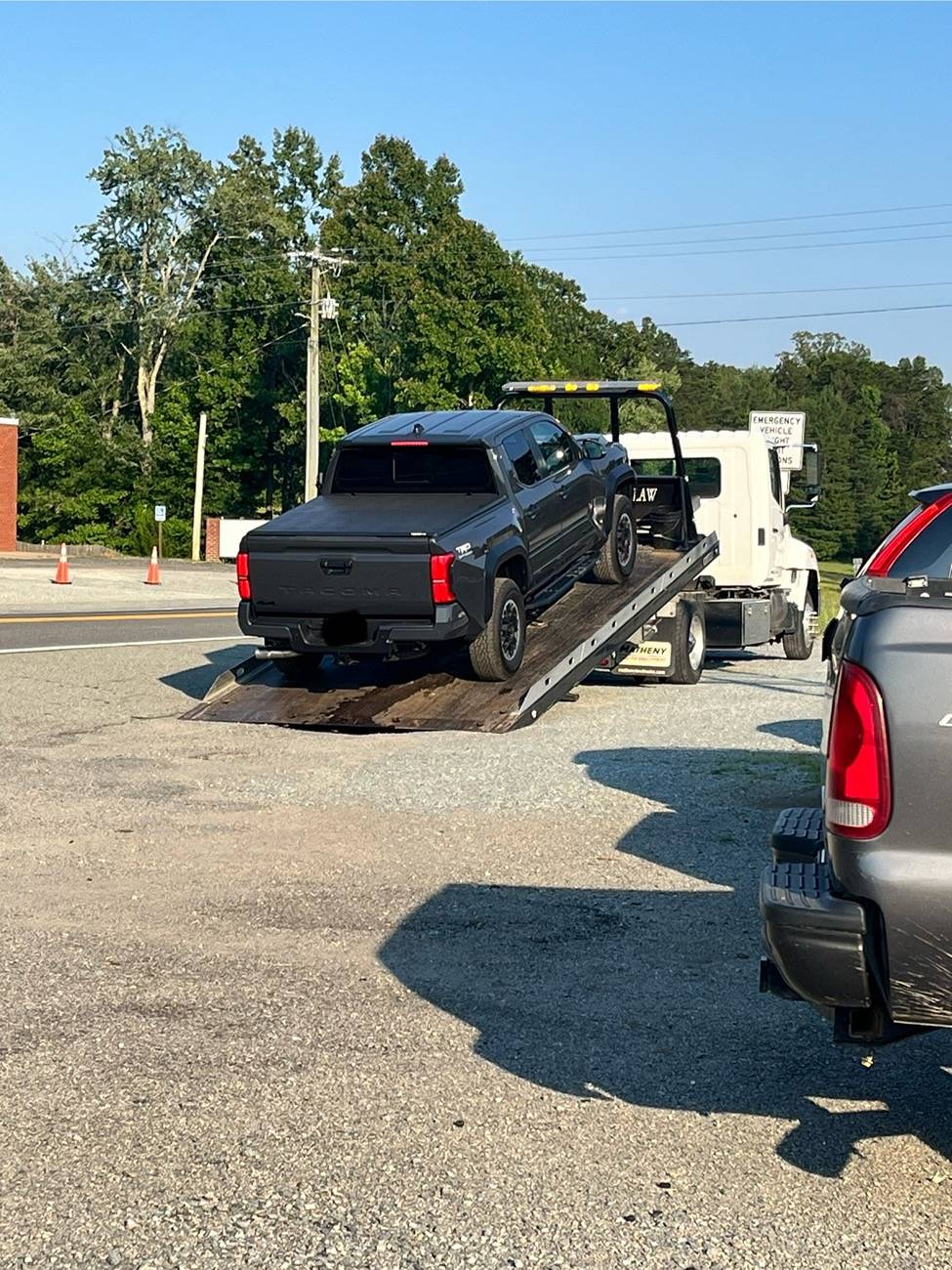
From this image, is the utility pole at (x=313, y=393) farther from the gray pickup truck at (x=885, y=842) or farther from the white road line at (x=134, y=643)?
the gray pickup truck at (x=885, y=842)

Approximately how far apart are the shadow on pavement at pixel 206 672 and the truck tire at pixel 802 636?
6.47 meters

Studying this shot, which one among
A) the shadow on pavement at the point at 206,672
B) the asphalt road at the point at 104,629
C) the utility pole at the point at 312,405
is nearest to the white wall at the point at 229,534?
the utility pole at the point at 312,405

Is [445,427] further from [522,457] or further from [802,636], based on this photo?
[802,636]

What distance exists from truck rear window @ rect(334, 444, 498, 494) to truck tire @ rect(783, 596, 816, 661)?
7.18 m

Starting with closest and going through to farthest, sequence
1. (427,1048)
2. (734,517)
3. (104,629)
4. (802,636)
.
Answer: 1. (427,1048)
2. (734,517)
3. (802,636)
4. (104,629)

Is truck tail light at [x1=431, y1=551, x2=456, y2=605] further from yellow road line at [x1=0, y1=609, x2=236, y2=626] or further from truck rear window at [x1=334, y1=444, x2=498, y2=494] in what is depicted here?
yellow road line at [x1=0, y1=609, x2=236, y2=626]

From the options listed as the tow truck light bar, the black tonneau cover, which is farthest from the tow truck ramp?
the black tonneau cover

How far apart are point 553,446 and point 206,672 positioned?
5170mm

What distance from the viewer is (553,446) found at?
1451cm

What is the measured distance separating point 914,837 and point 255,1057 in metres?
2.54

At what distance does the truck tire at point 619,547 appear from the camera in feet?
49.3

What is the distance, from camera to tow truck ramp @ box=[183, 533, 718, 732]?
12805 mm

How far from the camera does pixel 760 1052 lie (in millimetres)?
5570

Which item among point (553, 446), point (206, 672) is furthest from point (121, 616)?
point (553, 446)
